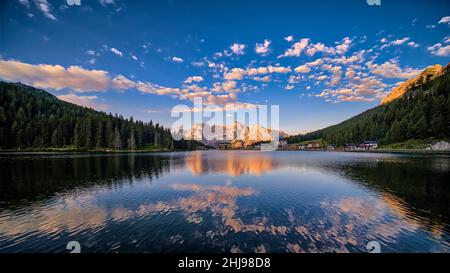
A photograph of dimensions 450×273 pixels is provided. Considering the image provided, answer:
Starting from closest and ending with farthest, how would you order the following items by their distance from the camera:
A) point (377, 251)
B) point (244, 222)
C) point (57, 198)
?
point (377, 251)
point (244, 222)
point (57, 198)

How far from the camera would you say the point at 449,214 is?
21.9 m

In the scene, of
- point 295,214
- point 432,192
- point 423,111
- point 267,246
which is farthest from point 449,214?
point 423,111

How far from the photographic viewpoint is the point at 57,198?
2845cm

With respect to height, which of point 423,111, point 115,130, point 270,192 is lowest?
point 270,192

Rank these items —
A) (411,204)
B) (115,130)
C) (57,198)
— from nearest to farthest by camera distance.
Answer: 1. (411,204)
2. (57,198)
3. (115,130)

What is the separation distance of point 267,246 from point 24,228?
23.1 metres

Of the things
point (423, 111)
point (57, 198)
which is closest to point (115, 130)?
point (57, 198)

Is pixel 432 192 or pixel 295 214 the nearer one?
pixel 295 214

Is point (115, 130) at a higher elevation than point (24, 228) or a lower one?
higher

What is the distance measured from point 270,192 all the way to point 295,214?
10.8 m

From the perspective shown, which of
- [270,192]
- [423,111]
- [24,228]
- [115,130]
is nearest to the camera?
[24,228]

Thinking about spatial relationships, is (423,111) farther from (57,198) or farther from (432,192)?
(57,198)
